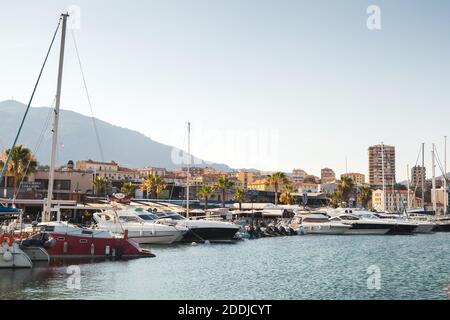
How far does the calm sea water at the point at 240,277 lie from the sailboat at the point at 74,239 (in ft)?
6.34

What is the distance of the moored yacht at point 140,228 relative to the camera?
47.6 meters

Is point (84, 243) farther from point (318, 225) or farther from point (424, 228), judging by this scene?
point (424, 228)

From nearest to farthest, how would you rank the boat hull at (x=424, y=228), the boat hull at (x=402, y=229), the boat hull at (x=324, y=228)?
1. the boat hull at (x=402, y=229)
2. the boat hull at (x=324, y=228)
3. the boat hull at (x=424, y=228)

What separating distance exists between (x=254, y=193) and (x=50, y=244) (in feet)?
318

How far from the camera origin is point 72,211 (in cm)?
7412

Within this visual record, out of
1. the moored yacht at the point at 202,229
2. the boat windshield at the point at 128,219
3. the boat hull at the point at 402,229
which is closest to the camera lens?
the boat windshield at the point at 128,219

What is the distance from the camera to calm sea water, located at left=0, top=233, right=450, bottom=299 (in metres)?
24.9

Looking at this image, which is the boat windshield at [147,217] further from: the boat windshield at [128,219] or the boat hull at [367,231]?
the boat hull at [367,231]

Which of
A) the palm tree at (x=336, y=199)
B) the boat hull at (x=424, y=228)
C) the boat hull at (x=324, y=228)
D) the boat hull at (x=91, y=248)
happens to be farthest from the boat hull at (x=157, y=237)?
the palm tree at (x=336, y=199)

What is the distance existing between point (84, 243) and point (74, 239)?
797mm

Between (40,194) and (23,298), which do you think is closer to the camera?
(23,298)

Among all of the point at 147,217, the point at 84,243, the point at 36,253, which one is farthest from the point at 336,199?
the point at 36,253

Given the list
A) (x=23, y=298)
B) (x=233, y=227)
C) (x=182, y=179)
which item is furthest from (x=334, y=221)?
(x=182, y=179)
